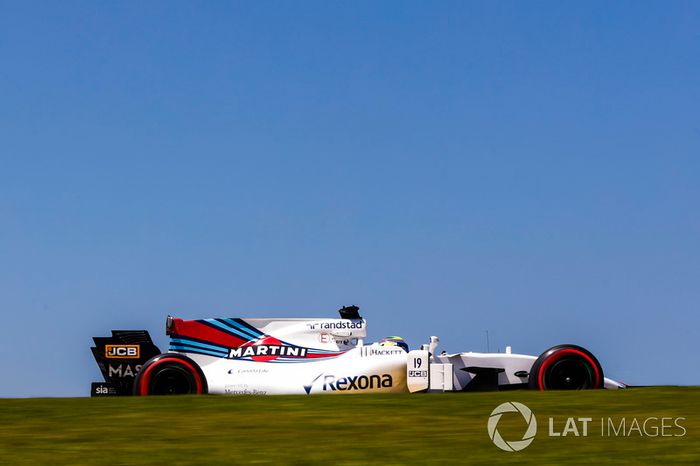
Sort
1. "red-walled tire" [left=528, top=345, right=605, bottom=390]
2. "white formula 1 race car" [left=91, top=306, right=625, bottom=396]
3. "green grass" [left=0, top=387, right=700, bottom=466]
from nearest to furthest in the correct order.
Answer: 1. "green grass" [left=0, top=387, right=700, bottom=466]
2. "red-walled tire" [left=528, top=345, right=605, bottom=390]
3. "white formula 1 race car" [left=91, top=306, right=625, bottom=396]

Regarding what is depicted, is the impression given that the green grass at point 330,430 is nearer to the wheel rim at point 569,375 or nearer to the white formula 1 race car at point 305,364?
the wheel rim at point 569,375

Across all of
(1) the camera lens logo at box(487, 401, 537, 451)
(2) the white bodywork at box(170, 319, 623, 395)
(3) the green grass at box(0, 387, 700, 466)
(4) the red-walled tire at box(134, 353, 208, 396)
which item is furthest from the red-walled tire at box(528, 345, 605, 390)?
(4) the red-walled tire at box(134, 353, 208, 396)

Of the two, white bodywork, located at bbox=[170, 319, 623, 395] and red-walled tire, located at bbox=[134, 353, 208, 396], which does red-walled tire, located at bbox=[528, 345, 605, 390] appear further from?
red-walled tire, located at bbox=[134, 353, 208, 396]

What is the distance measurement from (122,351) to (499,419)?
338 inches

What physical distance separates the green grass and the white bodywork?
9.09 feet

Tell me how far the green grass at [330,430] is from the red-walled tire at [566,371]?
41.9 inches

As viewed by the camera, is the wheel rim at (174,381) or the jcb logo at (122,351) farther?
the jcb logo at (122,351)

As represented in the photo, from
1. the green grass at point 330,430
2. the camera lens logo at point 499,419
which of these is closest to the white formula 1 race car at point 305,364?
the green grass at point 330,430

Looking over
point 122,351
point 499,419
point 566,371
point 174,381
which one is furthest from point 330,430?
point 122,351

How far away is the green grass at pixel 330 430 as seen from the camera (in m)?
8.64

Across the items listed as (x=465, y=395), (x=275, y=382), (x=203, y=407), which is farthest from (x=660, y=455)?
(x=275, y=382)

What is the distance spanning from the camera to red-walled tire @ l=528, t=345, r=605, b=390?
47.8 ft

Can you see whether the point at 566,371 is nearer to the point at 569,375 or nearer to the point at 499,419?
the point at 569,375

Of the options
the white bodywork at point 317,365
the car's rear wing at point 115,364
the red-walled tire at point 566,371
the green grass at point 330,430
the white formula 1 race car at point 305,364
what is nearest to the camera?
the green grass at point 330,430
